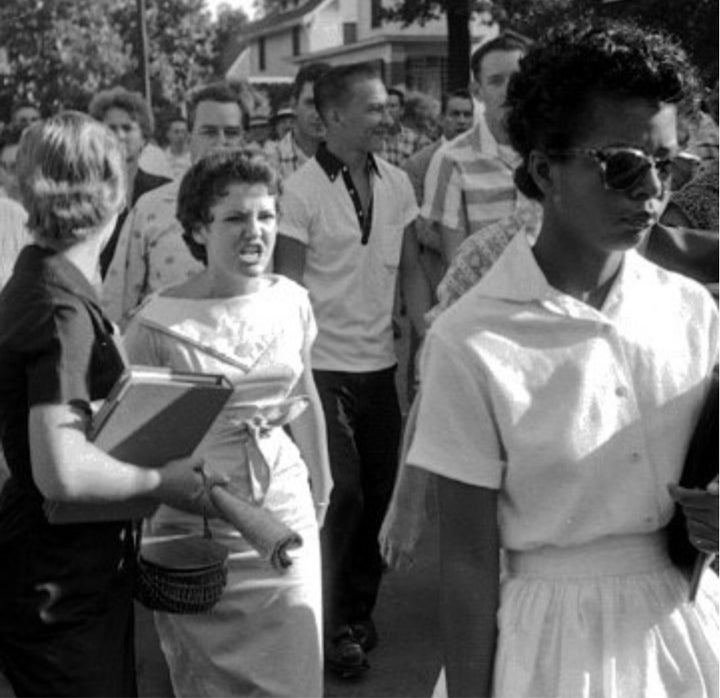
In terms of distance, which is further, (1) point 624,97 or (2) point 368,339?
(2) point 368,339

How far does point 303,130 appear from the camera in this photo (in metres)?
7.39

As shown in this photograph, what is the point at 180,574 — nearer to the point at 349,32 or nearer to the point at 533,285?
the point at 533,285

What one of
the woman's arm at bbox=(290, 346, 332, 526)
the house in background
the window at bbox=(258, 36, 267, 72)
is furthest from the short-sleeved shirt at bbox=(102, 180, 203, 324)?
the window at bbox=(258, 36, 267, 72)

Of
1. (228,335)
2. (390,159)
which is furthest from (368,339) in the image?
(390,159)

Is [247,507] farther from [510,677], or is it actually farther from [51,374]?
[510,677]

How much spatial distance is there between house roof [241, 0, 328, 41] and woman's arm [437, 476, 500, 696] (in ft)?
235

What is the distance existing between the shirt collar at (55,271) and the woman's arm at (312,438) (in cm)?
131

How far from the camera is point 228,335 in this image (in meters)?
4.01

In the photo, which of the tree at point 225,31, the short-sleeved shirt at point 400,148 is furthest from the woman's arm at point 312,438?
the tree at point 225,31

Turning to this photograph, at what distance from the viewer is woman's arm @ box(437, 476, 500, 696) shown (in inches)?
88.3

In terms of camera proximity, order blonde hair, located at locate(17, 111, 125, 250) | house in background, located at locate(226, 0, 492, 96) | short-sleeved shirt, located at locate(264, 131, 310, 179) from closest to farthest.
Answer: blonde hair, located at locate(17, 111, 125, 250), short-sleeved shirt, located at locate(264, 131, 310, 179), house in background, located at locate(226, 0, 492, 96)

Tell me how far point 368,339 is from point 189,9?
5070 cm

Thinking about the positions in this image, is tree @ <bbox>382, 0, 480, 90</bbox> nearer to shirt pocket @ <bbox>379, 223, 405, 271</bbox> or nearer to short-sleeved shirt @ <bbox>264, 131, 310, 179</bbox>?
short-sleeved shirt @ <bbox>264, 131, 310, 179</bbox>

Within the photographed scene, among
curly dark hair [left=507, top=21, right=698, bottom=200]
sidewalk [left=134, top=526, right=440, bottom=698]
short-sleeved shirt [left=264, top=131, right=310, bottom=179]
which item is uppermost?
curly dark hair [left=507, top=21, right=698, bottom=200]
